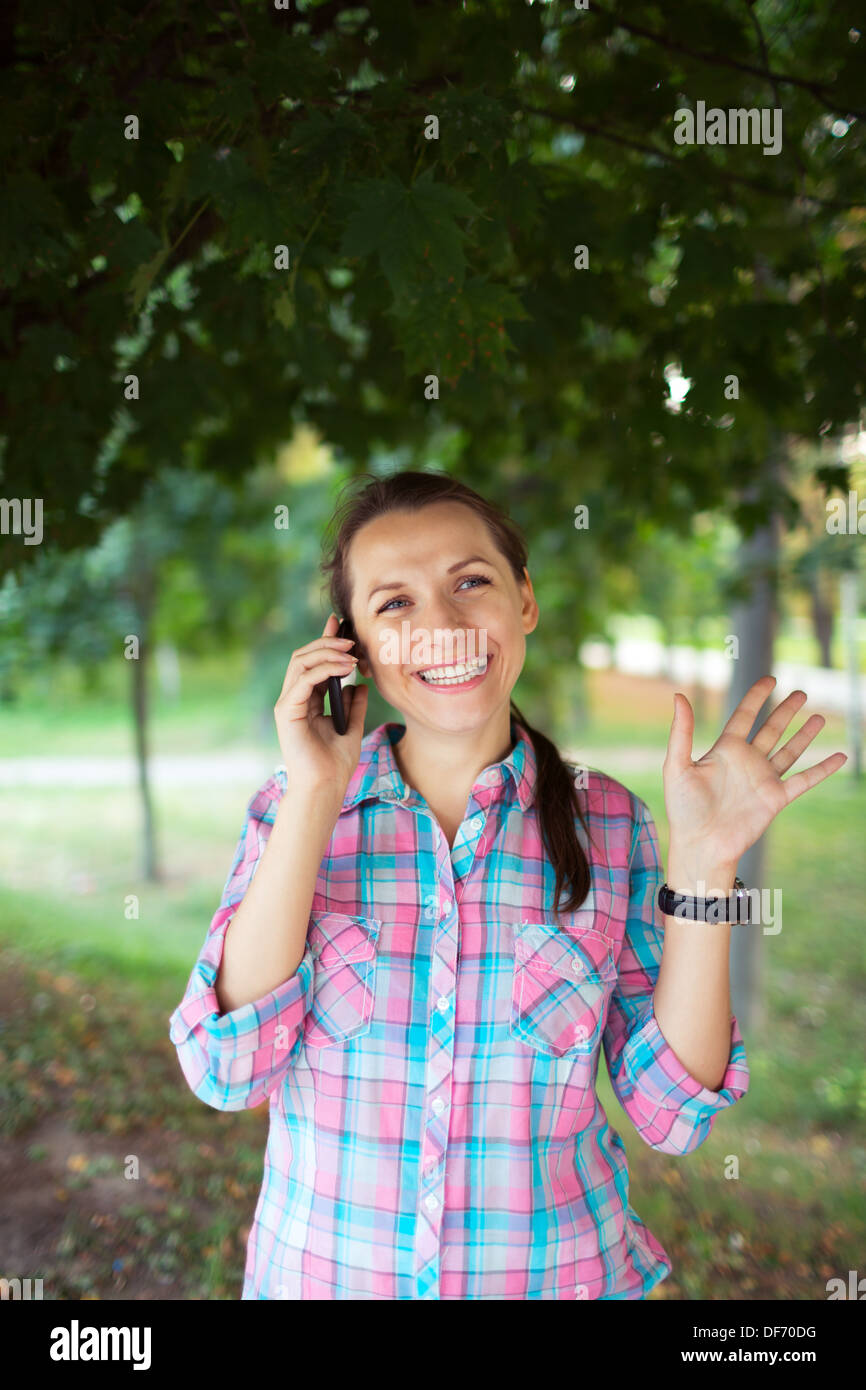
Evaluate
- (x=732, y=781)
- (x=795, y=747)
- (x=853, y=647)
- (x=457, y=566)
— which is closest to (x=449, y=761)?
(x=457, y=566)

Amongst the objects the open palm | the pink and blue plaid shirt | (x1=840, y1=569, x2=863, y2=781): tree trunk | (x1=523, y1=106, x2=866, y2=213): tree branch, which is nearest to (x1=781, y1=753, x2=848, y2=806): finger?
the open palm

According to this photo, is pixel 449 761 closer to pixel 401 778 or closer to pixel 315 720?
pixel 401 778

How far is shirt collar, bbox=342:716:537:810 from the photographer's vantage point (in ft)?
5.96

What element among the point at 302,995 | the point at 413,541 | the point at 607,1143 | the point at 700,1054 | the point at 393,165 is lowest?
the point at 607,1143

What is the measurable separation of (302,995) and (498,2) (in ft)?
8.43

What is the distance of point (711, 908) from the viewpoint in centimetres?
166

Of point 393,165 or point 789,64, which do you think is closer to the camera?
point 393,165

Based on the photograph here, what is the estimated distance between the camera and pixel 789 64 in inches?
137

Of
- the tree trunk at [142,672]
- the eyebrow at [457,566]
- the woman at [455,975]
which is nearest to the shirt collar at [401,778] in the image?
the woman at [455,975]

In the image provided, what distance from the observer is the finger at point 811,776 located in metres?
1.62

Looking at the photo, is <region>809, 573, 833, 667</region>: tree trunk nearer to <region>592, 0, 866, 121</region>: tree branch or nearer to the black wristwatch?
<region>592, 0, 866, 121</region>: tree branch
